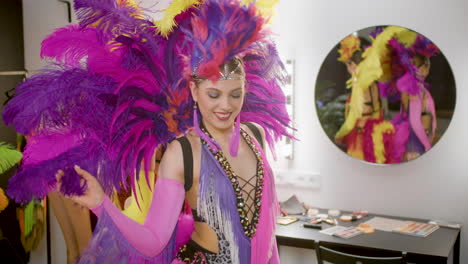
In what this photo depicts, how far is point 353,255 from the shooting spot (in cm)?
193

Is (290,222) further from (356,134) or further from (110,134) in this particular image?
(110,134)

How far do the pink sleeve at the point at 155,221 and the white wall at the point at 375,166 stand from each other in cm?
188

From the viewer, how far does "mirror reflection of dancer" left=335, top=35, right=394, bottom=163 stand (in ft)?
8.63

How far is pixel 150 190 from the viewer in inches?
47.8

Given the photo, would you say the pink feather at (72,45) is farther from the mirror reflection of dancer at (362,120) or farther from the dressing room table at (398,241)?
the mirror reflection of dancer at (362,120)

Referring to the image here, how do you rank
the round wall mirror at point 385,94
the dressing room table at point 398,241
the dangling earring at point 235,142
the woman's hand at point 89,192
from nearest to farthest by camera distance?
the woman's hand at point 89,192
the dangling earring at point 235,142
the dressing room table at point 398,241
the round wall mirror at point 385,94

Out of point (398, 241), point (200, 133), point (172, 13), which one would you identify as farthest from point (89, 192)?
point (398, 241)

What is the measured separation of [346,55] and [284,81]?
1.50 m

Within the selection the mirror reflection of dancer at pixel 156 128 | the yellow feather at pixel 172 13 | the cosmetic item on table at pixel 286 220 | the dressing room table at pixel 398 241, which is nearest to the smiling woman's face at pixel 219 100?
the mirror reflection of dancer at pixel 156 128

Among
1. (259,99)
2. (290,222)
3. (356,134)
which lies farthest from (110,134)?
(356,134)

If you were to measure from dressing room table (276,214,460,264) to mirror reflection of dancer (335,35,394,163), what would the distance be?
18.4 inches

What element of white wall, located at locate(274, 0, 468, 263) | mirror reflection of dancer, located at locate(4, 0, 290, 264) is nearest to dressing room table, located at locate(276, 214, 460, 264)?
white wall, located at locate(274, 0, 468, 263)

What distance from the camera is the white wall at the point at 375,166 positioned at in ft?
8.16

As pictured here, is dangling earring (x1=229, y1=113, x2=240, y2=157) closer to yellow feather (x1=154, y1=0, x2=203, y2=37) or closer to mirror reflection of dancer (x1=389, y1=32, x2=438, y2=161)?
yellow feather (x1=154, y1=0, x2=203, y2=37)
